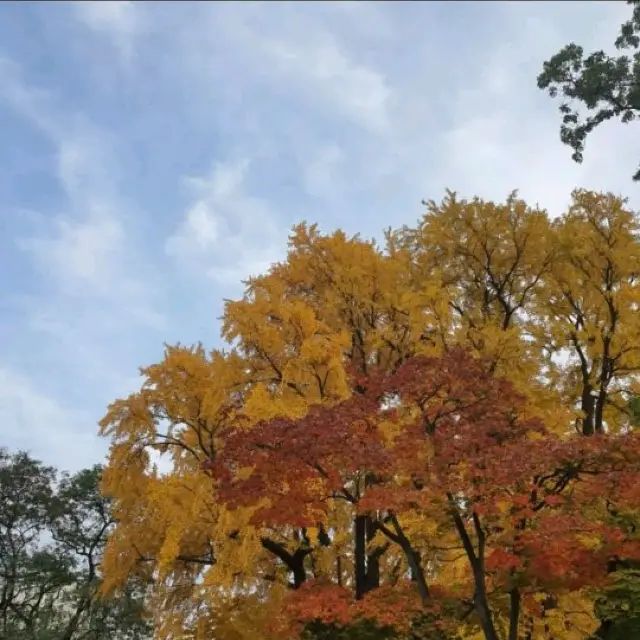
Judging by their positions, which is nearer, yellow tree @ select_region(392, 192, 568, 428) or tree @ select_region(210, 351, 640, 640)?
tree @ select_region(210, 351, 640, 640)

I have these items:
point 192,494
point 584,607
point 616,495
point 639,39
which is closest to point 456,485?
point 616,495

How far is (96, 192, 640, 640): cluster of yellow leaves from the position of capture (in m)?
11.5

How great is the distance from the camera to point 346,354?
14359 mm

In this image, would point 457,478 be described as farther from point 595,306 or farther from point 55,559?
point 55,559

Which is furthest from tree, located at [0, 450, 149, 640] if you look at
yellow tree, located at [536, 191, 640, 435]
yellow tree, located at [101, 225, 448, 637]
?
yellow tree, located at [536, 191, 640, 435]

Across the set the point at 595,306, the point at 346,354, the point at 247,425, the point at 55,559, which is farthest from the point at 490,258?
the point at 55,559

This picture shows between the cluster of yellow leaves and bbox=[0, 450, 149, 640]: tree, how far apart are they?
11446 mm

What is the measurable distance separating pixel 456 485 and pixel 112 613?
18.7 m

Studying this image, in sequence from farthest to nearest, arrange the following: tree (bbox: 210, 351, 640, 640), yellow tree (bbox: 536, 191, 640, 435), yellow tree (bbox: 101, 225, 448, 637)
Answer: yellow tree (bbox: 536, 191, 640, 435)
yellow tree (bbox: 101, 225, 448, 637)
tree (bbox: 210, 351, 640, 640)

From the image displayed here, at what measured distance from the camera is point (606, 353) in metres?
13.5

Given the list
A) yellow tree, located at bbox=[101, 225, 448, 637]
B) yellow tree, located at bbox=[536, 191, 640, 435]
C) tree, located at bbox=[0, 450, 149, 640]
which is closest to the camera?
yellow tree, located at bbox=[101, 225, 448, 637]

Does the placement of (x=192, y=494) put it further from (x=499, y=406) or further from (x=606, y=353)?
(x=606, y=353)

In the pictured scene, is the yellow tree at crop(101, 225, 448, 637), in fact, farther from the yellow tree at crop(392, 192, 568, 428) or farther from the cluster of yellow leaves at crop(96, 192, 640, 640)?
the yellow tree at crop(392, 192, 568, 428)

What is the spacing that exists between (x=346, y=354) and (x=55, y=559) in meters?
15.9
